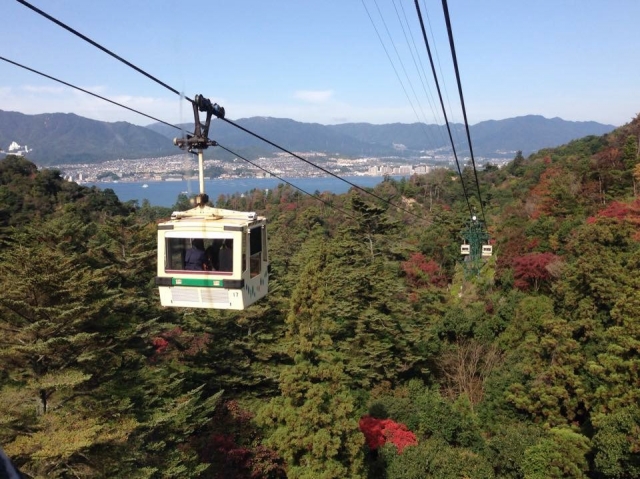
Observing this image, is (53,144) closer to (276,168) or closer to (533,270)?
(276,168)

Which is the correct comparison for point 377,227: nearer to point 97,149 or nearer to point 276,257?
point 276,257

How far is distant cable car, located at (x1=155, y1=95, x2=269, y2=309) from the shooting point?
5.65 metres

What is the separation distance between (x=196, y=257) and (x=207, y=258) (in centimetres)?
14

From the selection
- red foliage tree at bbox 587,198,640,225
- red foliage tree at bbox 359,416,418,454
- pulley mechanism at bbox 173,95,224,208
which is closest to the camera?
pulley mechanism at bbox 173,95,224,208

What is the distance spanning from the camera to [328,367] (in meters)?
12.0

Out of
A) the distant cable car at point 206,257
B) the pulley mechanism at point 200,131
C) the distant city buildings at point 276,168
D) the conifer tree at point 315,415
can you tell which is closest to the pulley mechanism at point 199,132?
the pulley mechanism at point 200,131

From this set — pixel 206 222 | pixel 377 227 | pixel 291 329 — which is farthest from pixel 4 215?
pixel 206 222

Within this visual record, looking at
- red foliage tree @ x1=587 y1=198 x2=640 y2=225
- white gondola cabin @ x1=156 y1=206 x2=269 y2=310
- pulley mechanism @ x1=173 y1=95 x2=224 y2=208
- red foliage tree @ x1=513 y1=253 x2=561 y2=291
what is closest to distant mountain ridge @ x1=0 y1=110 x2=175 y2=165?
red foliage tree @ x1=513 y1=253 x2=561 y2=291

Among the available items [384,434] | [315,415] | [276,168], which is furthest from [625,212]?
[276,168]

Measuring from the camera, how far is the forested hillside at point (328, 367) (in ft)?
32.1

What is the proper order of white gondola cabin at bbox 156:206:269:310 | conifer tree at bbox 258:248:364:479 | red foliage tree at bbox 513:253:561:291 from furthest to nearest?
red foliage tree at bbox 513:253:561:291
conifer tree at bbox 258:248:364:479
white gondola cabin at bbox 156:206:269:310

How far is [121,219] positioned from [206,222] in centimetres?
1334

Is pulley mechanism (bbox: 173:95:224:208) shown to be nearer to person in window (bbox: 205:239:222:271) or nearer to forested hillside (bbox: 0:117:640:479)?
person in window (bbox: 205:239:222:271)

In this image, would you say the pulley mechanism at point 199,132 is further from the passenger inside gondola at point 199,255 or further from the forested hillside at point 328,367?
the forested hillside at point 328,367
